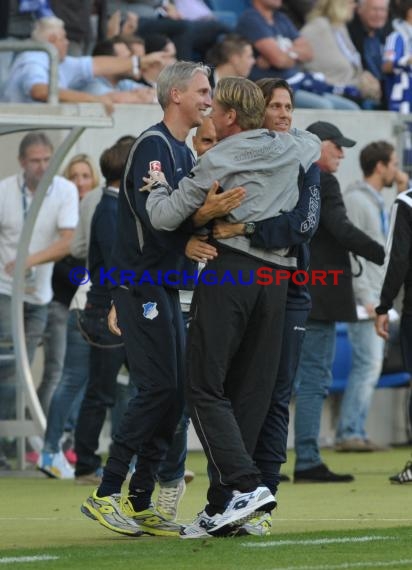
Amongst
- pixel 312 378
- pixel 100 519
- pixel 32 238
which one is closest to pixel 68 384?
pixel 32 238

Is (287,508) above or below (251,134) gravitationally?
below

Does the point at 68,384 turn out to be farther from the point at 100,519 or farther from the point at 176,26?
the point at 176,26

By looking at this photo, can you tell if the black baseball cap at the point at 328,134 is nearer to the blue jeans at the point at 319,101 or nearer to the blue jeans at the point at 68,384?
the blue jeans at the point at 68,384

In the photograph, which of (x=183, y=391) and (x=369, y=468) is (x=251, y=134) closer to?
(x=183, y=391)

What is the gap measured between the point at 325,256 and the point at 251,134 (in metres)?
3.85

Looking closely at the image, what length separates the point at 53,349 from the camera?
1232cm

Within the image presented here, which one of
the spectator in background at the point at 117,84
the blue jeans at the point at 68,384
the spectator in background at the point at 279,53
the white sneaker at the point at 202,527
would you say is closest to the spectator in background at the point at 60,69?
the spectator in background at the point at 117,84

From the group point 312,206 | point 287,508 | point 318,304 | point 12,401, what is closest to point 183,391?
point 312,206

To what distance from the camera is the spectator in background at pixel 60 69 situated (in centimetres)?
1380

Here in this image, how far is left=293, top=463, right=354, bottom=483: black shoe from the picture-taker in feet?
35.7

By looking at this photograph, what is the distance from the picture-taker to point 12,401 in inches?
474

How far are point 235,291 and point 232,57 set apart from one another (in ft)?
29.5

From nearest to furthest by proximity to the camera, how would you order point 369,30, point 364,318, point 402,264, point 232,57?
1. point 402,264
2. point 364,318
3. point 232,57
4. point 369,30

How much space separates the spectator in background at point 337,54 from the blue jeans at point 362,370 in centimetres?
495
